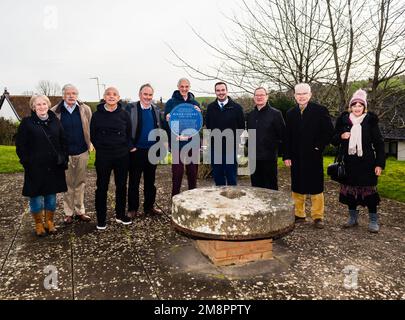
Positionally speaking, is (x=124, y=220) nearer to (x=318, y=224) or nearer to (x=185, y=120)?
(x=185, y=120)

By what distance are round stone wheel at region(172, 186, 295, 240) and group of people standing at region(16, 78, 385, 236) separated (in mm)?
1302

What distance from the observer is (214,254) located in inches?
152

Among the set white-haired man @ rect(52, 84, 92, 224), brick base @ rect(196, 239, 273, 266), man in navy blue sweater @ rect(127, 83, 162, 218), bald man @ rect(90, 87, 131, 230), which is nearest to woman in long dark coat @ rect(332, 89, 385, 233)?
brick base @ rect(196, 239, 273, 266)

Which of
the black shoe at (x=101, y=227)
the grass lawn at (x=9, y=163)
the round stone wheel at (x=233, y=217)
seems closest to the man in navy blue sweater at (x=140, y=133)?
the black shoe at (x=101, y=227)

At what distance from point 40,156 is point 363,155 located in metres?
4.13

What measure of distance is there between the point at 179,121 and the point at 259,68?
354 centimetres

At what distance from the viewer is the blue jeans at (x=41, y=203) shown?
15.5ft

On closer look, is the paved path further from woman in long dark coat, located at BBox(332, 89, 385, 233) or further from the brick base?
woman in long dark coat, located at BBox(332, 89, 385, 233)

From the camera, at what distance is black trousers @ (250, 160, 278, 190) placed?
215 inches

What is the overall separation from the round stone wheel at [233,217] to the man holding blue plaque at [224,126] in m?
1.70

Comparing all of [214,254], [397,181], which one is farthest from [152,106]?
[397,181]

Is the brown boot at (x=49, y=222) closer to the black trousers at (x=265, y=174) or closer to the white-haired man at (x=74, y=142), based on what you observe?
the white-haired man at (x=74, y=142)
